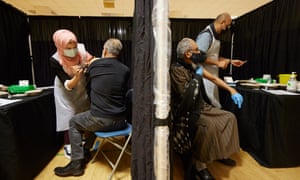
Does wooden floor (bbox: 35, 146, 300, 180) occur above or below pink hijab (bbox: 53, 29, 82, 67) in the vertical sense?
below

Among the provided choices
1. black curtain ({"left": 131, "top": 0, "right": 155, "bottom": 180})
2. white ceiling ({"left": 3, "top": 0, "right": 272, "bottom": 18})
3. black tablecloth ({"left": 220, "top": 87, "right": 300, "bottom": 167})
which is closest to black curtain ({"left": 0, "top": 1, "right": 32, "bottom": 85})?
white ceiling ({"left": 3, "top": 0, "right": 272, "bottom": 18})

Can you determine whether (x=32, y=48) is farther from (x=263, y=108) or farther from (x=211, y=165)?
(x=263, y=108)

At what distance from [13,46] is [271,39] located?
3811 millimetres

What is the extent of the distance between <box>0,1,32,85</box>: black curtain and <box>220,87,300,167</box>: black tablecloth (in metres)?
3.27

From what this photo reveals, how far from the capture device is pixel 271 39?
2.22 meters

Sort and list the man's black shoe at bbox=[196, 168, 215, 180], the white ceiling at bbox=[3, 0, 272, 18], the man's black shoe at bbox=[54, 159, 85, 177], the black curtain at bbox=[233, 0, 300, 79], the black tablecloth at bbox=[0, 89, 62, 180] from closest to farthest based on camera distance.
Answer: the black tablecloth at bbox=[0, 89, 62, 180], the man's black shoe at bbox=[196, 168, 215, 180], the man's black shoe at bbox=[54, 159, 85, 177], the black curtain at bbox=[233, 0, 300, 79], the white ceiling at bbox=[3, 0, 272, 18]

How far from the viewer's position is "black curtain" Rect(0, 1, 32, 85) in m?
2.21

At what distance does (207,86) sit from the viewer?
1.82 metres

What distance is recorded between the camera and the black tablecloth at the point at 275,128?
154cm

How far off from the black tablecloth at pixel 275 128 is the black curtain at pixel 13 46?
327cm

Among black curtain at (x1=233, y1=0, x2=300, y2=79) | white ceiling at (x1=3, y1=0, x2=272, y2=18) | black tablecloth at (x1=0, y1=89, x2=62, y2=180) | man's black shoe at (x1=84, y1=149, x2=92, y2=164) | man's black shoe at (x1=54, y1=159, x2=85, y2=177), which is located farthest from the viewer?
white ceiling at (x1=3, y1=0, x2=272, y2=18)

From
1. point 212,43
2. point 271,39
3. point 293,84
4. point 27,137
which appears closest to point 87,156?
point 27,137

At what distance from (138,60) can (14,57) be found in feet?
8.74

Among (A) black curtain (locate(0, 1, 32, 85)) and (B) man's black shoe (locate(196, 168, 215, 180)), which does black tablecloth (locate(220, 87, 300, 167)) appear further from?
(A) black curtain (locate(0, 1, 32, 85))
